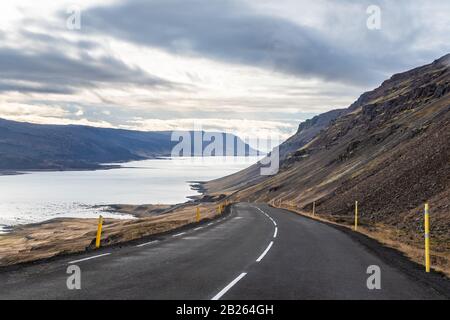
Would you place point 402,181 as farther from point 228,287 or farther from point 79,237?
point 228,287

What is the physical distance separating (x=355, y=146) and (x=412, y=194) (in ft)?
181

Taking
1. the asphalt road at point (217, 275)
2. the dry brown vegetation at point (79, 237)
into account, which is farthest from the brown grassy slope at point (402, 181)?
the dry brown vegetation at point (79, 237)

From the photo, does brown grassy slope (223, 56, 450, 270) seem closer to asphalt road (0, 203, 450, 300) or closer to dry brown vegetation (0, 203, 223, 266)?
asphalt road (0, 203, 450, 300)

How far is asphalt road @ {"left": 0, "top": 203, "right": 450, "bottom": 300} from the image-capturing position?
9344mm

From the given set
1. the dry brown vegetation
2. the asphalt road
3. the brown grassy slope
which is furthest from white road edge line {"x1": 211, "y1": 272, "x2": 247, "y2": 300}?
the dry brown vegetation

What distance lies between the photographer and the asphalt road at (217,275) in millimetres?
9344

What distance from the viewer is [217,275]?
11.5 meters

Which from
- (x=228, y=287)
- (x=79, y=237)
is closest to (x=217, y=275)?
(x=228, y=287)

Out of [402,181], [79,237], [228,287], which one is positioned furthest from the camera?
[79,237]

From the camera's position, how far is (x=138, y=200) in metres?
176
